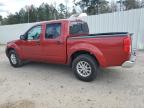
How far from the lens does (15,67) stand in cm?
860

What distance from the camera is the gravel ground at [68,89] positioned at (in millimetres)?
4832

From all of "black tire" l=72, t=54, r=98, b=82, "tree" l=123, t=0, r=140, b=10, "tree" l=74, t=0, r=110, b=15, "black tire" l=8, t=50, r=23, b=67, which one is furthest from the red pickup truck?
"tree" l=74, t=0, r=110, b=15

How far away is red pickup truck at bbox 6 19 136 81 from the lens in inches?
222

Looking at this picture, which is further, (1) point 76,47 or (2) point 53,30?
(2) point 53,30

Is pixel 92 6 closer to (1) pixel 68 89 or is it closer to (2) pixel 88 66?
(2) pixel 88 66

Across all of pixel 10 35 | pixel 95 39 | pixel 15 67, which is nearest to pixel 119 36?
pixel 95 39

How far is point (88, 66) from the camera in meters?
6.21

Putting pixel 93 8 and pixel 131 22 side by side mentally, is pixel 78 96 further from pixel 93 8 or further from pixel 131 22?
pixel 93 8

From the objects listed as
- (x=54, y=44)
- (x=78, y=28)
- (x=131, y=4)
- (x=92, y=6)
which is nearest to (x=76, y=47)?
(x=54, y=44)

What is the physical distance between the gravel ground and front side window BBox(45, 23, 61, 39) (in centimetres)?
129

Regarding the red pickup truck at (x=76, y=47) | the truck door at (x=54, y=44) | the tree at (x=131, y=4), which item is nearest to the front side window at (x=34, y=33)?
the red pickup truck at (x=76, y=47)

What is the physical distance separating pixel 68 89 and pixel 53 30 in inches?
85.0

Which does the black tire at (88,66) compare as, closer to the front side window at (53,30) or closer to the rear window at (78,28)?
the rear window at (78,28)

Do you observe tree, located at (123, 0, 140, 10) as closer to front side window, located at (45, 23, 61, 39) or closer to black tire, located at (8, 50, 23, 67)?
black tire, located at (8, 50, 23, 67)
